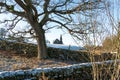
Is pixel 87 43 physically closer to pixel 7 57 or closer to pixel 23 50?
pixel 7 57

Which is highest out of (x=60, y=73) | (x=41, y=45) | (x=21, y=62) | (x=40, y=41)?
(x=40, y=41)

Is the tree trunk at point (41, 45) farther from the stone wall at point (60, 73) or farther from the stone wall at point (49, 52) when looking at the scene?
the stone wall at point (60, 73)

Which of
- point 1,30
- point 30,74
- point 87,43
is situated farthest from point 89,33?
point 1,30

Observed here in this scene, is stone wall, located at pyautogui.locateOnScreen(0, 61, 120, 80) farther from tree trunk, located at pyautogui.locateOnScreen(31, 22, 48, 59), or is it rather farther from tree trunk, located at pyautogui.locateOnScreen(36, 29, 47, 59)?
tree trunk, located at pyautogui.locateOnScreen(36, 29, 47, 59)

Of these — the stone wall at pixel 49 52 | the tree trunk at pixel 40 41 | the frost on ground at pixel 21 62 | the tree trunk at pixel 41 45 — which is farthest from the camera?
the stone wall at pixel 49 52

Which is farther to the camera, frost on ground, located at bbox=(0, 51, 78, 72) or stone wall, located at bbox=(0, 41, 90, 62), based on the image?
stone wall, located at bbox=(0, 41, 90, 62)

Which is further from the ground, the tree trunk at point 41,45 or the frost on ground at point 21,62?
the tree trunk at point 41,45

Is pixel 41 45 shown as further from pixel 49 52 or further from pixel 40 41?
pixel 49 52

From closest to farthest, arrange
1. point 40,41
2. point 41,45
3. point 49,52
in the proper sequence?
1. point 40,41
2. point 41,45
3. point 49,52

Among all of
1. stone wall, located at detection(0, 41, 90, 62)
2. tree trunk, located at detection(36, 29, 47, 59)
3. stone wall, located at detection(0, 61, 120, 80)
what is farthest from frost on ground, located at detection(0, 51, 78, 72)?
stone wall, located at detection(0, 61, 120, 80)

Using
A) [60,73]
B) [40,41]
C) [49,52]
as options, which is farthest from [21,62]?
[60,73]

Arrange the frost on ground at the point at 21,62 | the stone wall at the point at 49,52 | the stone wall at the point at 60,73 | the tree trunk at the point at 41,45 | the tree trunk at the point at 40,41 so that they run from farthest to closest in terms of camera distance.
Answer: the stone wall at the point at 49,52 < the tree trunk at the point at 41,45 < the tree trunk at the point at 40,41 < the frost on ground at the point at 21,62 < the stone wall at the point at 60,73

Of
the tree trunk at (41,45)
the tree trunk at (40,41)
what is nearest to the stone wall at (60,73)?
the tree trunk at (40,41)

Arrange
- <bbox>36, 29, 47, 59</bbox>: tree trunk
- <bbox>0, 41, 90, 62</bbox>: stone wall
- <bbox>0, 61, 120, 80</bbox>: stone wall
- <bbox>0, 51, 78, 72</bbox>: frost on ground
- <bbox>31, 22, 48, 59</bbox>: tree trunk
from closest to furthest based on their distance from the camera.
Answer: <bbox>0, 61, 120, 80</bbox>: stone wall, <bbox>0, 51, 78, 72</bbox>: frost on ground, <bbox>31, 22, 48, 59</bbox>: tree trunk, <bbox>36, 29, 47, 59</bbox>: tree trunk, <bbox>0, 41, 90, 62</bbox>: stone wall
